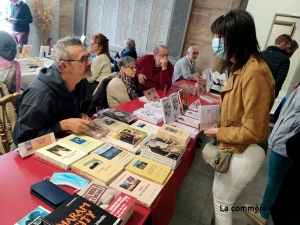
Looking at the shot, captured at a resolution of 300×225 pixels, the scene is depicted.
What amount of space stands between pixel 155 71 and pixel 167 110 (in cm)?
132

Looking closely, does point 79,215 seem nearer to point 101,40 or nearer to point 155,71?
point 155,71

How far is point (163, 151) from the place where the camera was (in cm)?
123

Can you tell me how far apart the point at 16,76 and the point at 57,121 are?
1.17 metres

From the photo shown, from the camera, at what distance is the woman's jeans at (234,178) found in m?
1.20

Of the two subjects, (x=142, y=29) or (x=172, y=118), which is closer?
(x=172, y=118)

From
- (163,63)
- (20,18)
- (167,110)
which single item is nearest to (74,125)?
(167,110)

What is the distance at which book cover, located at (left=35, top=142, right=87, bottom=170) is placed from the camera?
1.06 meters

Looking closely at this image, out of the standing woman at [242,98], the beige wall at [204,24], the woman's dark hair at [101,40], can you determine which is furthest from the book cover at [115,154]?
the beige wall at [204,24]

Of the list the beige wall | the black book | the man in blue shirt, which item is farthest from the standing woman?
the man in blue shirt

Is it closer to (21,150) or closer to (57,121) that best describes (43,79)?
(57,121)

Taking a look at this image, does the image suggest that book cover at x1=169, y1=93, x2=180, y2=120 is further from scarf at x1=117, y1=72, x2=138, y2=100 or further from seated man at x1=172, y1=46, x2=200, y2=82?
seated man at x1=172, y1=46, x2=200, y2=82

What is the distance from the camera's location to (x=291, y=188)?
0.95m

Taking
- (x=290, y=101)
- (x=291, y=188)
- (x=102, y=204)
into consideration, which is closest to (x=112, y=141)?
(x=102, y=204)

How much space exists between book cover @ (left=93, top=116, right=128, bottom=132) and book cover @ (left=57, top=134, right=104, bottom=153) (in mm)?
198
